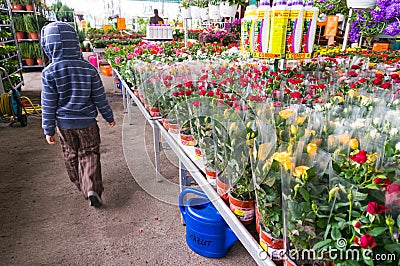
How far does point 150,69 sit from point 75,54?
0.53m

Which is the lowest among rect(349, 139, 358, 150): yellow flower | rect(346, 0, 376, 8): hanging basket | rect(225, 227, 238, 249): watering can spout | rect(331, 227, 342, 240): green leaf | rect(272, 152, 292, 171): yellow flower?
rect(225, 227, 238, 249): watering can spout

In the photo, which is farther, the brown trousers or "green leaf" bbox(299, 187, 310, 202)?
the brown trousers

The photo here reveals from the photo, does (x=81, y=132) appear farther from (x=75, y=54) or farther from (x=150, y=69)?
(x=150, y=69)

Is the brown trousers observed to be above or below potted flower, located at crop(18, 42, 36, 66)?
below


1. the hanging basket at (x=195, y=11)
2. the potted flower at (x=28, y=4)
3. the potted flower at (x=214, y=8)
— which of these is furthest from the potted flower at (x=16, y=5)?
the potted flower at (x=214, y=8)

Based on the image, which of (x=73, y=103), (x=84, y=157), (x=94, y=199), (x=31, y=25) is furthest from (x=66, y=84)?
(x=31, y=25)

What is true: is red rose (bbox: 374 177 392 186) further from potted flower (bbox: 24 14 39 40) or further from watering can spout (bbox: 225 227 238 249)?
potted flower (bbox: 24 14 39 40)

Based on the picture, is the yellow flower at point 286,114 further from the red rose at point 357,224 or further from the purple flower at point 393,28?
the purple flower at point 393,28

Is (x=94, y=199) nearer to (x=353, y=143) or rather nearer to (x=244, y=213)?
(x=244, y=213)

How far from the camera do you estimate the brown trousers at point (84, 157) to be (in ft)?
7.30

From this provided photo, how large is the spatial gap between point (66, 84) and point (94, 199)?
0.92 m

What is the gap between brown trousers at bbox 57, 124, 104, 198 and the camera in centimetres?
223

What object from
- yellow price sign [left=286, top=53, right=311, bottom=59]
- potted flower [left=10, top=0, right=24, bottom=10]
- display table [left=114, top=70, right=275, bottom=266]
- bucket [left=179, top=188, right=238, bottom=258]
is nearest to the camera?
display table [left=114, top=70, right=275, bottom=266]

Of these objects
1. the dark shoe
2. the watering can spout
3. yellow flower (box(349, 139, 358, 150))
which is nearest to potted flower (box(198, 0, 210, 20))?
the dark shoe
